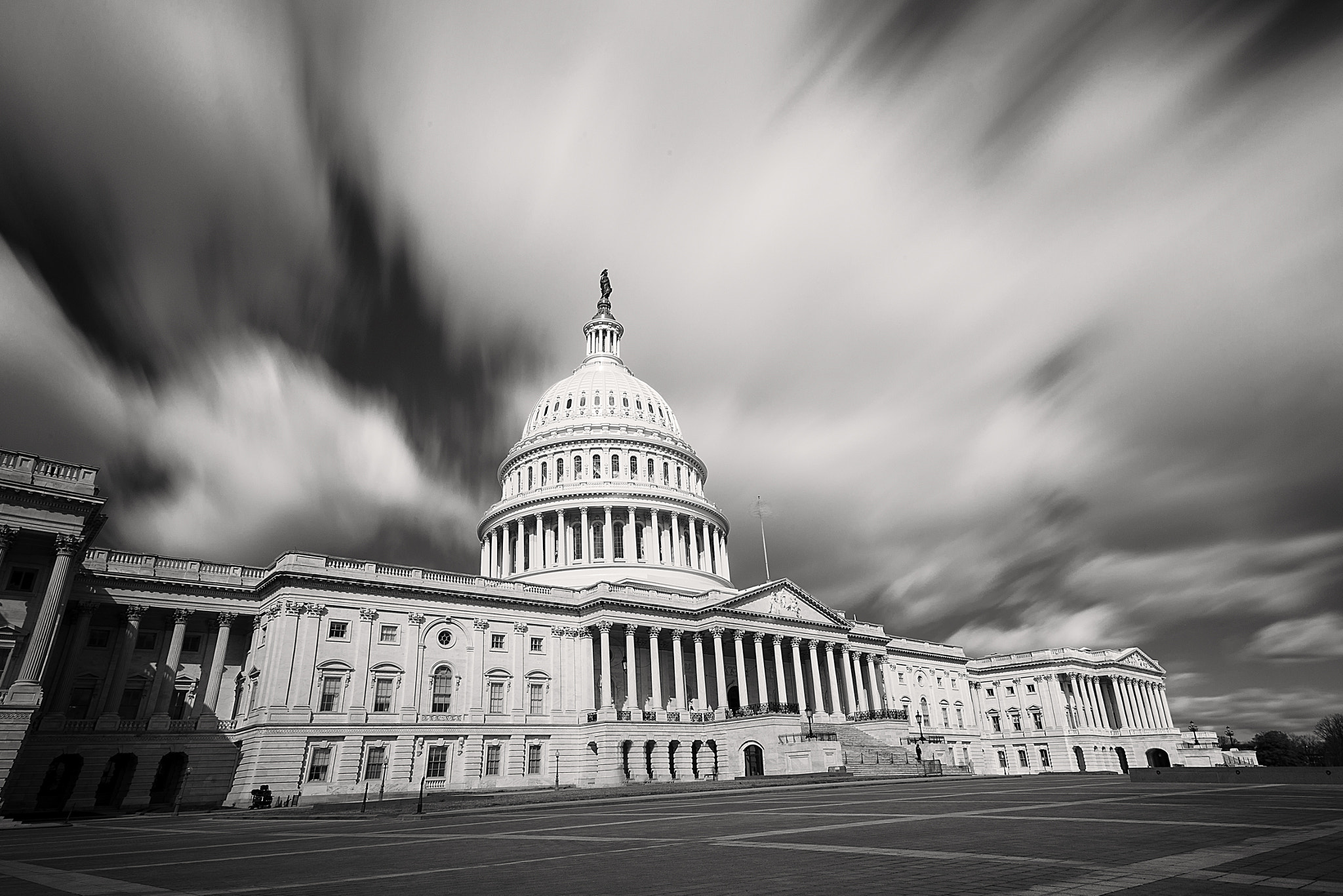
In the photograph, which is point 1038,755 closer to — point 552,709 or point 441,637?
point 552,709

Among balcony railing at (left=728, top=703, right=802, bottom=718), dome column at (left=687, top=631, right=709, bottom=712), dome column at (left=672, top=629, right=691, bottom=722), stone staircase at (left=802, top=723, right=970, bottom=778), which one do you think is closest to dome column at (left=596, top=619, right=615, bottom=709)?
dome column at (left=672, top=629, right=691, bottom=722)

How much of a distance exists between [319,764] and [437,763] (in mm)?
8005

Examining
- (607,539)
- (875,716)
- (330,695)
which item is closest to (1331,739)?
(875,716)

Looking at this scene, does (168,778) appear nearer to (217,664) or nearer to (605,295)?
(217,664)

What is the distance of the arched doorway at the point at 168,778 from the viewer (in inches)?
1892

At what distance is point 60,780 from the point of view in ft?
151

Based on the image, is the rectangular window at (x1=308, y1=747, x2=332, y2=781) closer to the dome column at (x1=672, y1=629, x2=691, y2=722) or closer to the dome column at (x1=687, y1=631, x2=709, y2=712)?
the dome column at (x1=672, y1=629, x2=691, y2=722)

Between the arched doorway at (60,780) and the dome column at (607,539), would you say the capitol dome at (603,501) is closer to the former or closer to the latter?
the dome column at (607,539)

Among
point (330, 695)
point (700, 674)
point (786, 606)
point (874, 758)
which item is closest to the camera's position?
point (330, 695)

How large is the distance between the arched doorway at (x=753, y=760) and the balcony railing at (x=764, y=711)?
251cm

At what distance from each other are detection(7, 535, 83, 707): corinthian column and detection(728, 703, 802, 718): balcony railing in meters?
46.4

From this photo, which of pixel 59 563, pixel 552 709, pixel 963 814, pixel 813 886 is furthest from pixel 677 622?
pixel 813 886

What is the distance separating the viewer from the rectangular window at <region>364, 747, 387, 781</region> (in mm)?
50844

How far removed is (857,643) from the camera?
8262 centimetres
